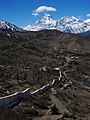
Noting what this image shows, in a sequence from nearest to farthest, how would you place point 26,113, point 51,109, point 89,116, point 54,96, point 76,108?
point 26,113
point 51,109
point 89,116
point 76,108
point 54,96

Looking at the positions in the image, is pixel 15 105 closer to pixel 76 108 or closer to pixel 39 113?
pixel 39 113

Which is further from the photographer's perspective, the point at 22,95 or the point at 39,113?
the point at 22,95

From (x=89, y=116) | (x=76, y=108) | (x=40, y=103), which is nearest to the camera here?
(x=40, y=103)

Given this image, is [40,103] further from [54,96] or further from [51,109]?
[54,96]

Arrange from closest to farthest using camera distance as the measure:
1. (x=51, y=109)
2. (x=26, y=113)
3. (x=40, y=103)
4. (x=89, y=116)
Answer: (x=26, y=113), (x=51, y=109), (x=40, y=103), (x=89, y=116)

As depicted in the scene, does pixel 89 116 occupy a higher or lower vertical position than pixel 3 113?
lower

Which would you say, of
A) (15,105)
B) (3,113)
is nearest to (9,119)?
(3,113)

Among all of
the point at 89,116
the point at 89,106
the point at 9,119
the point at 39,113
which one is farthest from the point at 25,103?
the point at 89,106

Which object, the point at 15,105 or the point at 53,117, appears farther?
the point at 15,105

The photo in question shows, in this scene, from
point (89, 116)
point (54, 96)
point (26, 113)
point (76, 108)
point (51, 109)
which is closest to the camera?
point (26, 113)
